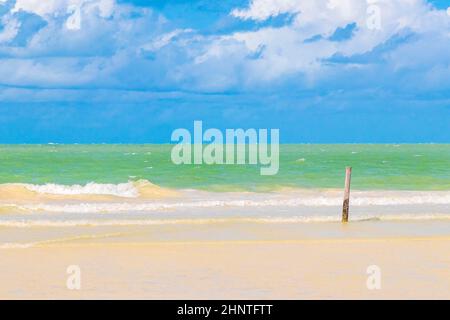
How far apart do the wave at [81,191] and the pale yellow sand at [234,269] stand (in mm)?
19425

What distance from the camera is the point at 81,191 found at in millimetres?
44312

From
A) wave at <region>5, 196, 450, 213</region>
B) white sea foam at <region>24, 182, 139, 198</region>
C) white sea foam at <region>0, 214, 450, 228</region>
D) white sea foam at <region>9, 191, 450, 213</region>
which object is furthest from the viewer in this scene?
white sea foam at <region>24, 182, 139, 198</region>

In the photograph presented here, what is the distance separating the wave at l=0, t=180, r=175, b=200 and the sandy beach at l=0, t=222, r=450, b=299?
1803cm

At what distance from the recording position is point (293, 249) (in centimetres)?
1747

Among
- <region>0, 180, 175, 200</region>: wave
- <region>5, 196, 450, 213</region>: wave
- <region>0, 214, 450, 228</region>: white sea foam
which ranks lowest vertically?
<region>0, 214, 450, 228</region>: white sea foam

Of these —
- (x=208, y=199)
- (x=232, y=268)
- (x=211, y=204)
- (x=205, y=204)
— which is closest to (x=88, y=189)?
(x=208, y=199)

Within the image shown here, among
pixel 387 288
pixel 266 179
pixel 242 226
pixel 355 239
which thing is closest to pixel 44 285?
pixel 387 288

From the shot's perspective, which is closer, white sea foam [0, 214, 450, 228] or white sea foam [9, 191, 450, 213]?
white sea foam [0, 214, 450, 228]

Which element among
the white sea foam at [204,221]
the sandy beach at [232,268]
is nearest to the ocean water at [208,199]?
the white sea foam at [204,221]

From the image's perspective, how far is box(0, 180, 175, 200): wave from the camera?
36781 millimetres

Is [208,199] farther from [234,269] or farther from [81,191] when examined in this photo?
[234,269]

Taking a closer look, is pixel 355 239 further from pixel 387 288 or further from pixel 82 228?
pixel 82 228

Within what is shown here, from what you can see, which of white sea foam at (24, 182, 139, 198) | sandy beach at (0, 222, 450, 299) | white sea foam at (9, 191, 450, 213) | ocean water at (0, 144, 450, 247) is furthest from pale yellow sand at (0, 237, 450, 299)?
white sea foam at (24, 182, 139, 198)

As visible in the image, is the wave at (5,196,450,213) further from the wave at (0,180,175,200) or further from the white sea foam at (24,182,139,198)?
Result: the white sea foam at (24,182,139,198)
